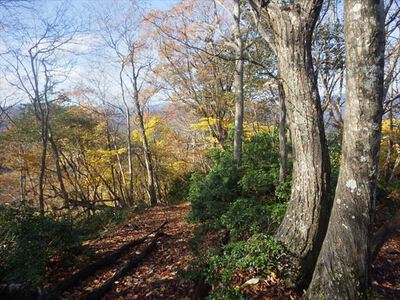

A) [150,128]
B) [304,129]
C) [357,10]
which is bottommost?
[304,129]

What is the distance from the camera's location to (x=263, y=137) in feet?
27.6

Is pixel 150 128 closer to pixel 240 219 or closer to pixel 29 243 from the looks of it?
pixel 240 219

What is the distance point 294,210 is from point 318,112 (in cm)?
133

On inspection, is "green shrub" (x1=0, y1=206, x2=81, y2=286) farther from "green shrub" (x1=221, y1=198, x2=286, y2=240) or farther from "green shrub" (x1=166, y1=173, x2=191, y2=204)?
"green shrub" (x1=166, y1=173, x2=191, y2=204)

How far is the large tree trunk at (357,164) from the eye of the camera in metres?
2.38

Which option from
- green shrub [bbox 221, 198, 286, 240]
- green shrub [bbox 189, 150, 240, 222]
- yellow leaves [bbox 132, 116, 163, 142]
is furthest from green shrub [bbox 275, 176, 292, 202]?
yellow leaves [bbox 132, 116, 163, 142]

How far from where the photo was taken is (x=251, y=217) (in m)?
5.27

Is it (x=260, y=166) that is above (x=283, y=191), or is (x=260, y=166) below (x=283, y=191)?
above

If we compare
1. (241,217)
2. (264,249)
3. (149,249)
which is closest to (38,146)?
(149,249)

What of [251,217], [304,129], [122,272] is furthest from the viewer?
[251,217]

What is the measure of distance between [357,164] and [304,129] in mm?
987

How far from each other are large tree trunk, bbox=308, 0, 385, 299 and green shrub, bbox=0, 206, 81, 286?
398cm

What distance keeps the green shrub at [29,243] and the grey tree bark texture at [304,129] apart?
3851 millimetres

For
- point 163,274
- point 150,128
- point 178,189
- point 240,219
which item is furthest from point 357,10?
point 150,128
